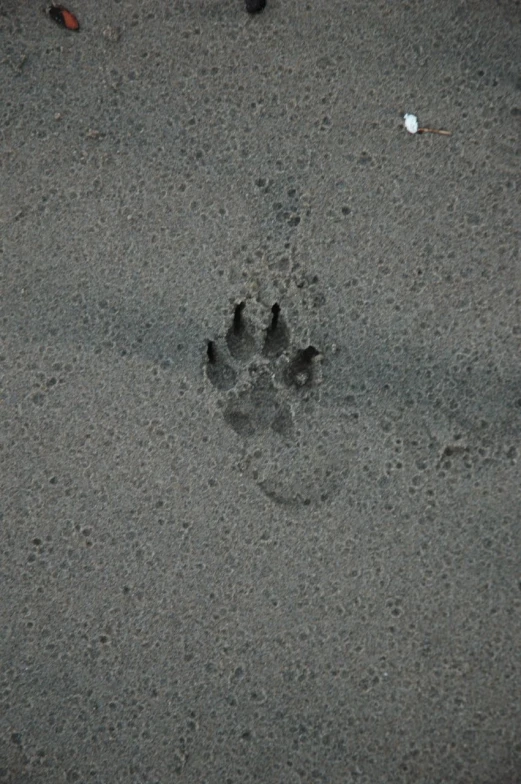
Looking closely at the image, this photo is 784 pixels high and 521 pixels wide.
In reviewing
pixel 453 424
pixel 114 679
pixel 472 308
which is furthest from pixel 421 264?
pixel 114 679

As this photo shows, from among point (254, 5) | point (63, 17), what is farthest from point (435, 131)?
point (63, 17)

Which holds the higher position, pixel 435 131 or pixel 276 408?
pixel 435 131

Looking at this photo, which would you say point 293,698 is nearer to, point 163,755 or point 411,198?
point 163,755

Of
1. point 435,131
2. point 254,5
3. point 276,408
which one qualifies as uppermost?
point 254,5

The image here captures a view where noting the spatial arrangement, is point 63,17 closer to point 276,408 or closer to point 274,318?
point 274,318

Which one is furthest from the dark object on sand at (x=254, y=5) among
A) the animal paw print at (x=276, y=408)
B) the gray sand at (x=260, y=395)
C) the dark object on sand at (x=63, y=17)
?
the animal paw print at (x=276, y=408)

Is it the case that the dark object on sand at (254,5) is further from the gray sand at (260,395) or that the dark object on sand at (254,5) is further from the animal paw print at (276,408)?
the animal paw print at (276,408)
